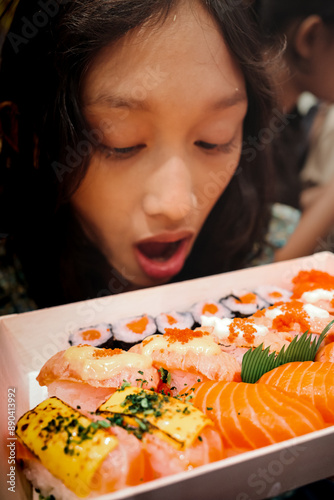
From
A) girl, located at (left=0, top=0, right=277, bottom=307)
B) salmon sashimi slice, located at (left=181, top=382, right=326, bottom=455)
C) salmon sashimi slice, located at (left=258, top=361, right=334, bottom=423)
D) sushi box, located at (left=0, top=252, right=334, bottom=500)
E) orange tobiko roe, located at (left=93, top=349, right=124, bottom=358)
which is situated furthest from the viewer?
girl, located at (left=0, top=0, right=277, bottom=307)

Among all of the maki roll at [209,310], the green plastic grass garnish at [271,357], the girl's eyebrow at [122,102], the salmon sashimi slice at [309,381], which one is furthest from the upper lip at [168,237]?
the salmon sashimi slice at [309,381]

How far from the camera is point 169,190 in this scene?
2.65 meters

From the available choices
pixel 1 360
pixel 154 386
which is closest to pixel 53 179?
pixel 1 360

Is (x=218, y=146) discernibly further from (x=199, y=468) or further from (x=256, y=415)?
(x=199, y=468)

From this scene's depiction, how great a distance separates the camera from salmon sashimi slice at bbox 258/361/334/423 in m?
1.60

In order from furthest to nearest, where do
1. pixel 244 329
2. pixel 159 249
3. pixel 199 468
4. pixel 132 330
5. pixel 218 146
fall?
pixel 159 249
pixel 218 146
pixel 132 330
pixel 244 329
pixel 199 468

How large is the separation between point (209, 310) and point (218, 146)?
1.14m

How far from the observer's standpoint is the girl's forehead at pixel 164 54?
229 centimetres

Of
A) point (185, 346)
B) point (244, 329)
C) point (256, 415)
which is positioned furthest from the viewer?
point (244, 329)

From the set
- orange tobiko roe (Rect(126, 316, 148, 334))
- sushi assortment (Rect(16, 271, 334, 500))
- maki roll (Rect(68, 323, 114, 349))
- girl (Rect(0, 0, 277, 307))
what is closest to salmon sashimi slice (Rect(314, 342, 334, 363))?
sushi assortment (Rect(16, 271, 334, 500))

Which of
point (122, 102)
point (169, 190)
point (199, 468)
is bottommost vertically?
point (199, 468)

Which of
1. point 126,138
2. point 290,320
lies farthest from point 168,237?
point 290,320

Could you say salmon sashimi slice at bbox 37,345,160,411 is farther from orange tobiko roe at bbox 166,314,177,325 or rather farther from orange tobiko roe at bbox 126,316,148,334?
orange tobiko roe at bbox 166,314,177,325

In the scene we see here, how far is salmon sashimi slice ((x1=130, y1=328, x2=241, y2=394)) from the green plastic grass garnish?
52mm
